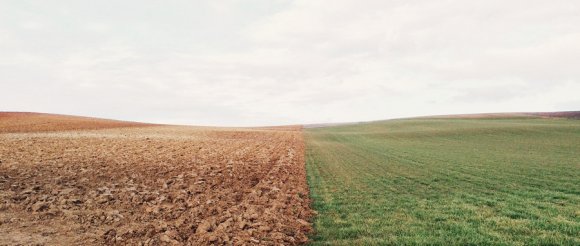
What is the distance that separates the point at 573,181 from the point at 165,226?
1753cm

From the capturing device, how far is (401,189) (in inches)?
632

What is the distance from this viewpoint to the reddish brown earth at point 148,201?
31.8 feet

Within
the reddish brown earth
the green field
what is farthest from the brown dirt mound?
the green field

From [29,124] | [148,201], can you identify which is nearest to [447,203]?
[148,201]

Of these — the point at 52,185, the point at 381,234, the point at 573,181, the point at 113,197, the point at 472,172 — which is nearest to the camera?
the point at 381,234

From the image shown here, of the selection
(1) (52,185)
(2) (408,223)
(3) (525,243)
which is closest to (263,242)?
(2) (408,223)

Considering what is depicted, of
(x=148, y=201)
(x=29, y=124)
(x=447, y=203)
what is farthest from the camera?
(x=29, y=124)

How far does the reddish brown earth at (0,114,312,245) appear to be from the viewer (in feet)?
31.8

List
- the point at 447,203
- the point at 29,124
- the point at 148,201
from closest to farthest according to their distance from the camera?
the point at 447,203, the point at 148,201, the point at 29,124

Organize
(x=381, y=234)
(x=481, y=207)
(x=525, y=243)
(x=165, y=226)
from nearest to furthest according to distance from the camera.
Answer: (x=525, y=243), (x=381, y=234), (x=165, y=226), (x=481, y=207)

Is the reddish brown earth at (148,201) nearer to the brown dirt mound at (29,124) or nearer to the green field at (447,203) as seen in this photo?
the green field at (447,203)

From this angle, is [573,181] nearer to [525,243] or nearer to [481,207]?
[481,207]

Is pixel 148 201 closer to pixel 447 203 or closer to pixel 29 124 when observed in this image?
pixel 447 203

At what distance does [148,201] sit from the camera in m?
13.7
